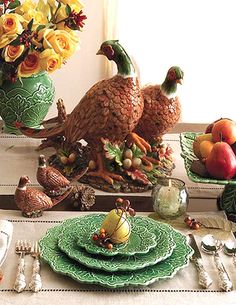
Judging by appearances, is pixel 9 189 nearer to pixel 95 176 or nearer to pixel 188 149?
pixel 95 176

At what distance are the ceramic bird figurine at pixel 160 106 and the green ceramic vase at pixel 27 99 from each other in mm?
321

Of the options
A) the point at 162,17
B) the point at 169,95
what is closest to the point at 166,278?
the point at 169,95

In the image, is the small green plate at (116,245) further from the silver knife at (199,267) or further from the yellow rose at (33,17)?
the yellow rose at (33,17)

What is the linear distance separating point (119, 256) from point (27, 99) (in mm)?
714

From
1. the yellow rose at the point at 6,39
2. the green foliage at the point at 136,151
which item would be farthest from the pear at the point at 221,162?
→ the yellow rose at the point at 6,39

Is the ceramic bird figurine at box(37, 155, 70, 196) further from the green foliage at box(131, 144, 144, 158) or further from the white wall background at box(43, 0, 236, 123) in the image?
the white wall background at box(43, 0, 236, 123)

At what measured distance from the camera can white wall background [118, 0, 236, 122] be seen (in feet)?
9.75

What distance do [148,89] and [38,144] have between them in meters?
0.40

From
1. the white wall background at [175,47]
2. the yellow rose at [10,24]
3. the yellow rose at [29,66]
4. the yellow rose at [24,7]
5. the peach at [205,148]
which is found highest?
the yellow rose at [24,7]

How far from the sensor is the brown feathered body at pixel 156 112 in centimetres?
159

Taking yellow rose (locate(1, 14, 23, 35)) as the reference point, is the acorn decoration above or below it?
below

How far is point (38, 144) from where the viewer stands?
72.6 inches

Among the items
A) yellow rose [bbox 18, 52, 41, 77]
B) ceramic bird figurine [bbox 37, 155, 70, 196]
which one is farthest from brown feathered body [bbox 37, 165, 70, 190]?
yellow rose [bbox 18, 52, 41, 77]

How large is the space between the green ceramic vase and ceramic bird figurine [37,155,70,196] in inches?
13.8
